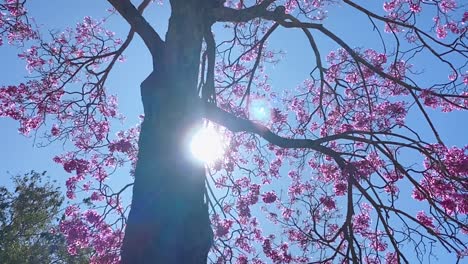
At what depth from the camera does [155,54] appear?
4176mm

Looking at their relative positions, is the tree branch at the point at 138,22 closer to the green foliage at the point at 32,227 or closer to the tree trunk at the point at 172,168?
the tree trunk at the point at 172,168

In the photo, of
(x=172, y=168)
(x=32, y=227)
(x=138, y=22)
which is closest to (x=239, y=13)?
(x=138, y=22)

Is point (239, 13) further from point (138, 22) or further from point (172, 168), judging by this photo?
point (172, 168)

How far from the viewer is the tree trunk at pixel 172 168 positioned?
321 cm

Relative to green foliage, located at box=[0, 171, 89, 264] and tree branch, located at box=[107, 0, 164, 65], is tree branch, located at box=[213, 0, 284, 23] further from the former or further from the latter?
green foliage, located at box=[0, 171, 89, 264]

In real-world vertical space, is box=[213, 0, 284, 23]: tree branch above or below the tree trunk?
above

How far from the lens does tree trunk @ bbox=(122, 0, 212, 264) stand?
3.21 meters

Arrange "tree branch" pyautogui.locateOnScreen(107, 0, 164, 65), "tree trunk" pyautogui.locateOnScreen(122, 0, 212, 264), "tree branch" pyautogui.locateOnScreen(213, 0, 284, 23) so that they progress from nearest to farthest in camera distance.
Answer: "tree trunk" pyautogui.locateOnScreen(122, 0, 212, 264)
"tree branch" pyautogui.locateOnScreen(107, 0, 164, 65)
"tree branch" pyautogui.locateOnScreen(213, 0, 284, 23)

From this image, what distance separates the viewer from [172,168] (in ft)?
11.5

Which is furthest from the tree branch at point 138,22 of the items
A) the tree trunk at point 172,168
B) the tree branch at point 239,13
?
the tree branch at point 239,13

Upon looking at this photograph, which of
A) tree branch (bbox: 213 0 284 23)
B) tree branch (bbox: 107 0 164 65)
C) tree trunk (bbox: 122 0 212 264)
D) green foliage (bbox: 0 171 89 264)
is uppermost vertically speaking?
green foliage (bbox: 0 171 89 264)

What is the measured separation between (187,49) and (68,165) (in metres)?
3.07

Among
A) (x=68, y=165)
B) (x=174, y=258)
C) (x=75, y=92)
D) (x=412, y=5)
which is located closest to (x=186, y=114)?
(x=174, y=258)

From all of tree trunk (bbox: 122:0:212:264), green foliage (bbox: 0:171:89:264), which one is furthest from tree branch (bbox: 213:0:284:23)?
green foliage (bbox: 0:171:89:264)
